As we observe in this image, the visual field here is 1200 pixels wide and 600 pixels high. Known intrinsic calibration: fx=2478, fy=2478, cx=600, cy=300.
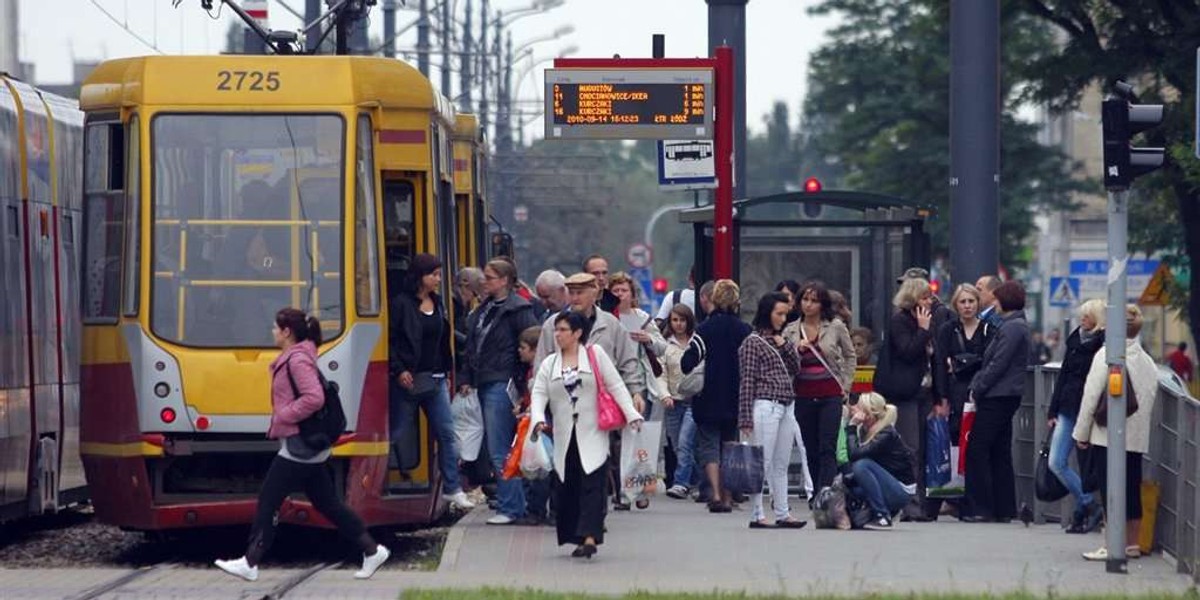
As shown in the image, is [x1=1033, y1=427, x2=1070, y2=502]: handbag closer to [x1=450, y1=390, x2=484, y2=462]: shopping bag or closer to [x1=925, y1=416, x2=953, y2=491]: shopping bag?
[x1=925, y1=416, x2=953, y2=491]: shopping bag

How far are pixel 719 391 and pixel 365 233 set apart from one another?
3919mm

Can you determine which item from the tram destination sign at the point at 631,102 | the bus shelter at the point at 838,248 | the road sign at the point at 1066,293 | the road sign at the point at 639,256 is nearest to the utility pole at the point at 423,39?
the road sign at the point at 1066,293

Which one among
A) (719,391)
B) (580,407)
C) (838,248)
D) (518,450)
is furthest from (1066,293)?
(580,407)

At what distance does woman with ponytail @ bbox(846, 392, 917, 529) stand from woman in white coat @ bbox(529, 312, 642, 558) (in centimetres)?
283

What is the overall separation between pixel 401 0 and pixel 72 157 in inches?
530

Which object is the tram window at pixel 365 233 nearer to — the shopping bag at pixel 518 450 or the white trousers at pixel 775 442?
the shopping bag at pixel 518 450

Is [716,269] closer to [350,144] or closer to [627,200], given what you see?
[350,144]

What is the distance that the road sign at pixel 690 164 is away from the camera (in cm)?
1977

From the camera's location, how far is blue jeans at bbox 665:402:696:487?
19359 millimetres

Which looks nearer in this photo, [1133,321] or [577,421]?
[577,421]

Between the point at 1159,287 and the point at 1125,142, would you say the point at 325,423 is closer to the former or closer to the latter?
the point at 1125,142

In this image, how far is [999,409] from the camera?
1716 centimetres

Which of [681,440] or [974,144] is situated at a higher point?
[974,144]

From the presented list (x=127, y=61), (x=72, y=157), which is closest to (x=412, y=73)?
(x=127, y=61)
